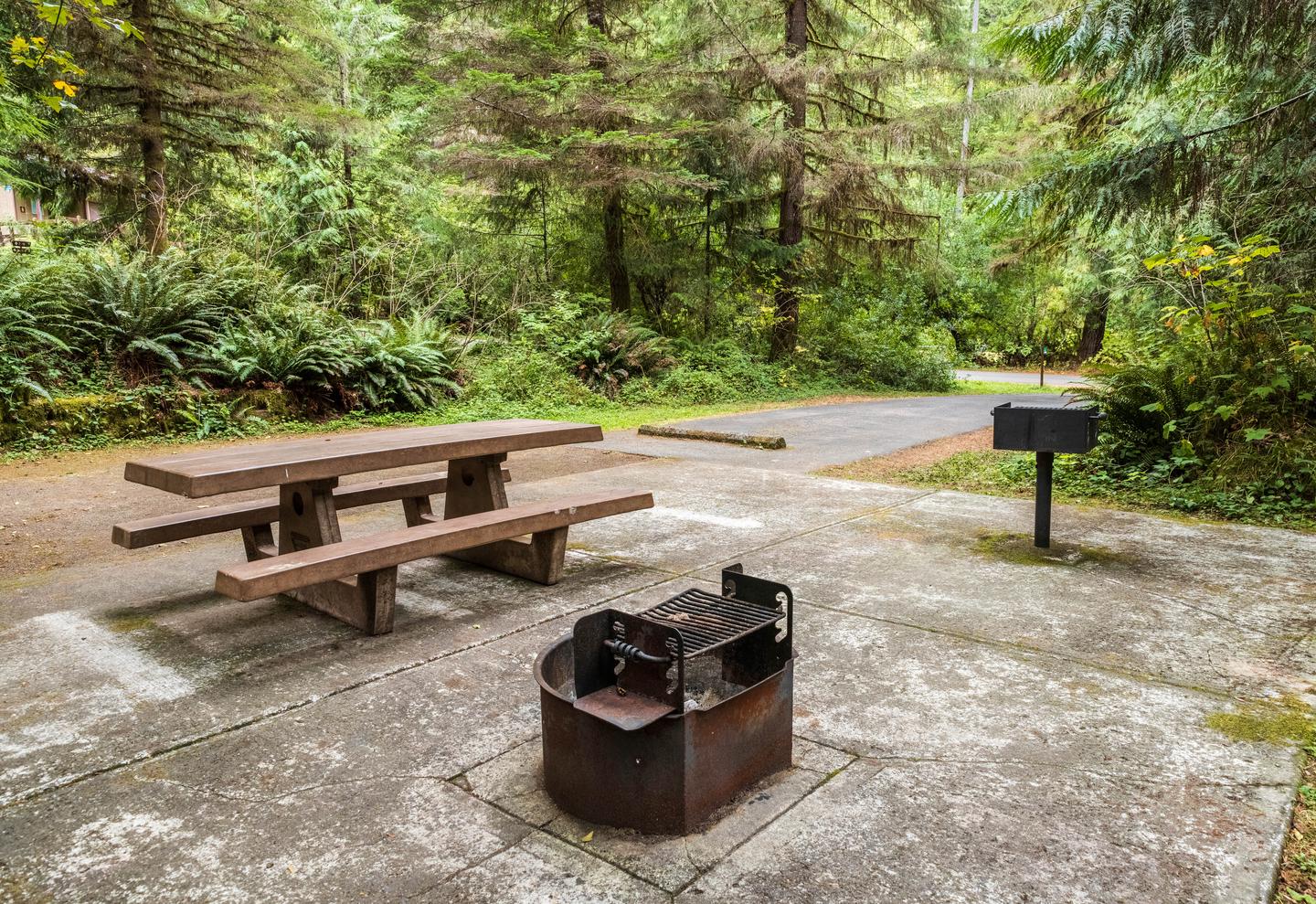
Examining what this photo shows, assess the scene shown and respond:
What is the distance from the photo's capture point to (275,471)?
3.34 m

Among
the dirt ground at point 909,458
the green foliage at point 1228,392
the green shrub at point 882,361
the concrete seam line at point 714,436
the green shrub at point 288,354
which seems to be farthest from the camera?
the green shrub at point 882,361

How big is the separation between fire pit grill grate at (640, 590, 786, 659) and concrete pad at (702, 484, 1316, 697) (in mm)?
1275

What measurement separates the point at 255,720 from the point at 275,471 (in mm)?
1014

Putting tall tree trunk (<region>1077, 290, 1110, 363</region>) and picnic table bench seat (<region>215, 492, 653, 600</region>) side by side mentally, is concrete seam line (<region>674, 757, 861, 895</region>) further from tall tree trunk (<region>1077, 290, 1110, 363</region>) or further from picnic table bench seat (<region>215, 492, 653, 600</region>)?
tall tree trunk (<region>1077, 290, 1110, 363</region>)

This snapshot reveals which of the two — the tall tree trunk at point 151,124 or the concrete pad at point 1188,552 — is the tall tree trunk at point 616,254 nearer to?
the tall tree trunk at point 151,124

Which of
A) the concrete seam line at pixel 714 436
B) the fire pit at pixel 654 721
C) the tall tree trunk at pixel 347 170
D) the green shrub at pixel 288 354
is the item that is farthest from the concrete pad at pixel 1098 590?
the tall tree trunk at pixel 347 170

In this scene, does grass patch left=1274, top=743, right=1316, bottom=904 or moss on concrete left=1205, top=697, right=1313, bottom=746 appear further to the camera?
moss on concrete left=1205, top=697, right=1313, bottom=746

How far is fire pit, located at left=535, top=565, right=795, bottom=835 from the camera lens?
2.11m

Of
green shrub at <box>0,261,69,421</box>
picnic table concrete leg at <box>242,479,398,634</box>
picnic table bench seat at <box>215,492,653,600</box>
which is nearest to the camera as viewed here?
picnic table bench seat at <box>215,492,653,600</box>

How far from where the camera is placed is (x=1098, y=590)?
4.13 m

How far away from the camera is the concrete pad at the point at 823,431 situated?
8.29 meters

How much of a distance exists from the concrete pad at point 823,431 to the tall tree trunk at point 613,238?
4.58 meters

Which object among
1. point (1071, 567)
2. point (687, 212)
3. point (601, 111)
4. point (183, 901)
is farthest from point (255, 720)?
point (687, 212)

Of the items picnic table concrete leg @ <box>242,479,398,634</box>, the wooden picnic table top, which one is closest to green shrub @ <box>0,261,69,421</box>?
the wooden picnic table top
